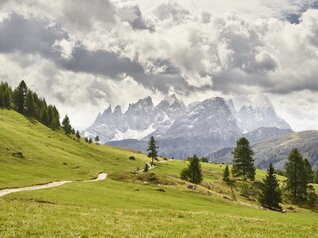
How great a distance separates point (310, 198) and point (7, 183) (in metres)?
91.6

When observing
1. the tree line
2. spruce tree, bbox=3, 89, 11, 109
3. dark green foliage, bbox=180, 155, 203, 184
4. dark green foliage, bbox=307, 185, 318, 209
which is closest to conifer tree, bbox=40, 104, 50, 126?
spruce tree, bbox=3, 89, 11, 109

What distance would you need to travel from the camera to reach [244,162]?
134 meters

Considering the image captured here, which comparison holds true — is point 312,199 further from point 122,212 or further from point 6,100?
point 6,100

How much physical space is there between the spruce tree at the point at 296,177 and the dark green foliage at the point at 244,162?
1204 centimetres

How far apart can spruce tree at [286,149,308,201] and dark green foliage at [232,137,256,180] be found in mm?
12044

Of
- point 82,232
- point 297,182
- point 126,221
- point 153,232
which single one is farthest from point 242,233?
Result: point 297,182

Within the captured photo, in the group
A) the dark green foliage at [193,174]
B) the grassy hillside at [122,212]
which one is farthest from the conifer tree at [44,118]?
the dark green foliage at [193,174]

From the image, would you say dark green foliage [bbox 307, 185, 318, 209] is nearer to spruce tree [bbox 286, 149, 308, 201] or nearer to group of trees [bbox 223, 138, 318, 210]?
group of trees [bbox 223, 138, 318, 210]

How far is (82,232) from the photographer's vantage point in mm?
25688

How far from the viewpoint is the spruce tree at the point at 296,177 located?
12356 centimetres

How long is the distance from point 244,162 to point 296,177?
1760cm

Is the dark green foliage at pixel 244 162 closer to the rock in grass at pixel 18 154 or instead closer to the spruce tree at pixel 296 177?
the spruce tree at pixel 296 177

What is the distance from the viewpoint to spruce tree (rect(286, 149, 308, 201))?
405 feet

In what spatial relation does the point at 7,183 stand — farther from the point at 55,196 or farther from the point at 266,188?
the point at 266,188
